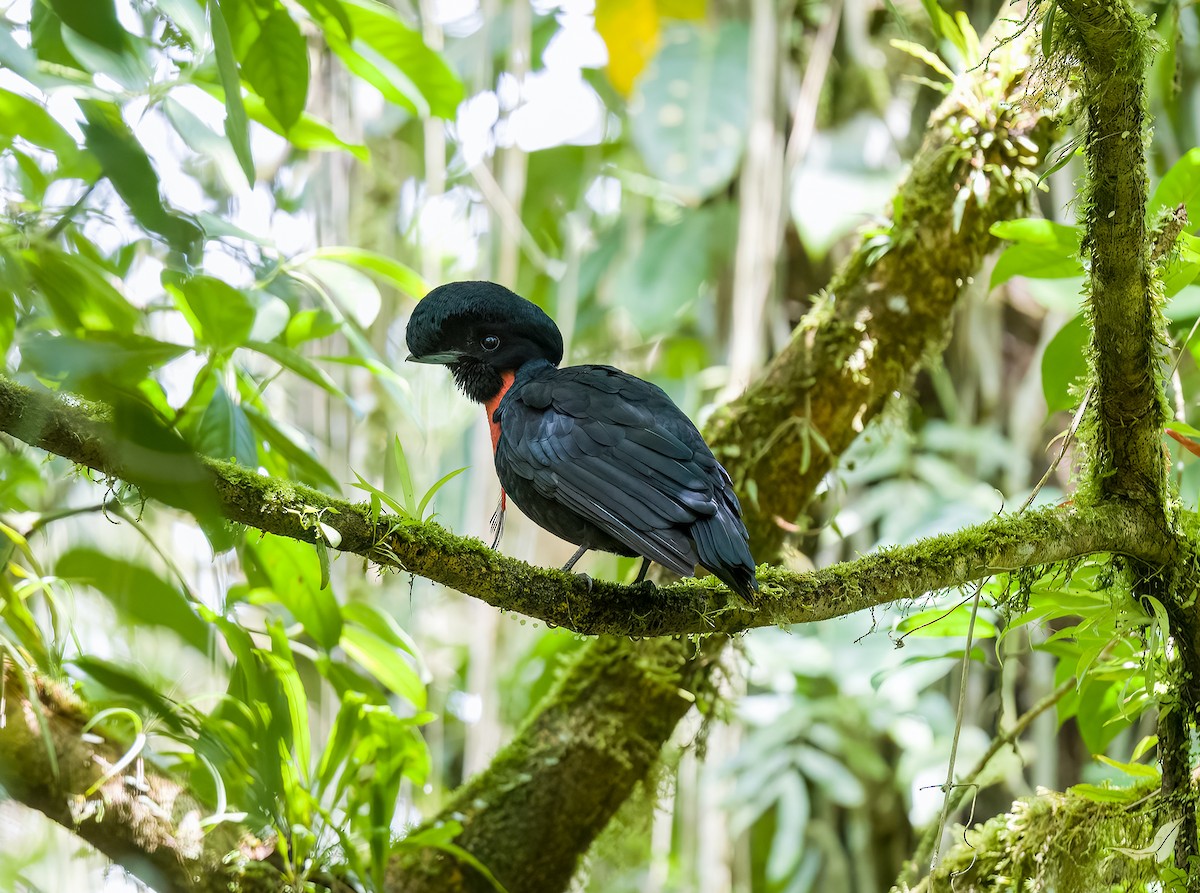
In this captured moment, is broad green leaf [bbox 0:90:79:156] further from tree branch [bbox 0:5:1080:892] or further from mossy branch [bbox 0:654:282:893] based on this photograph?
tree branch [bbox 0:5:1080:892]

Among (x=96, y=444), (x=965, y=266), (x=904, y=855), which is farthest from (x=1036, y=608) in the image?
(x=904, y=855)

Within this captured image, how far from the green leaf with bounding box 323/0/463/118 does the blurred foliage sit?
1cm

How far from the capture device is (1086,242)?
1701 millimetres

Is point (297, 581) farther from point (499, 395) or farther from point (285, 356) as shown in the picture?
point (499, 395)

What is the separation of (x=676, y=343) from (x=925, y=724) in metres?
2.08

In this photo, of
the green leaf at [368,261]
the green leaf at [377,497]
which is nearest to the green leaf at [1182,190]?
the green leaf at [377,497]

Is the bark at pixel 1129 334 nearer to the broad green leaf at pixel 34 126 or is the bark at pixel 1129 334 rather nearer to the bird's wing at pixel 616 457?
the bird's wing at pixel 616 457

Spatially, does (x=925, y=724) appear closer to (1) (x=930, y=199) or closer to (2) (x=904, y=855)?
(2) (x=904, y=855)

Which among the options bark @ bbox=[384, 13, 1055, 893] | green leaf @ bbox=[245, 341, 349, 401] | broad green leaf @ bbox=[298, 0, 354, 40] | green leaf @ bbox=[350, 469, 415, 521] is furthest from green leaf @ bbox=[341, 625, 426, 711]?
broad green leaf @ bbox=[298, 0, 354, 40]

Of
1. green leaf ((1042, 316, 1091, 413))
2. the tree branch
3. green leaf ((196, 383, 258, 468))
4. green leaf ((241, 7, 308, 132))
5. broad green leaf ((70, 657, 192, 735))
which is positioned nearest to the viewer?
broad green leaf ((70, 657, 192, 735))

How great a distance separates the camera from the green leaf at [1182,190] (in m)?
1.83

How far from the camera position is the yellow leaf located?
456cm

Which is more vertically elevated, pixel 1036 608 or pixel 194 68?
pixel 194 68

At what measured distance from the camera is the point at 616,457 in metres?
2.11
